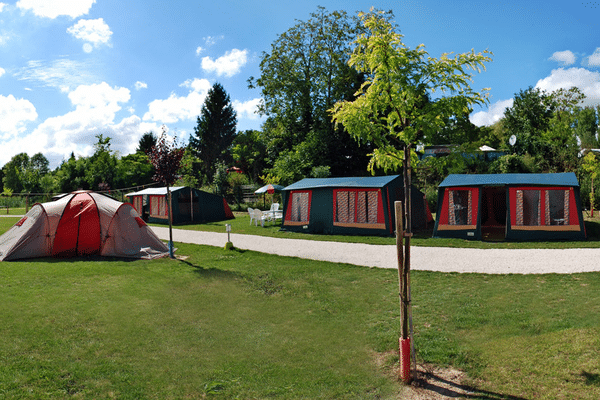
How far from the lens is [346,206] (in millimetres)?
14273

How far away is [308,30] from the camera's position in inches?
1073

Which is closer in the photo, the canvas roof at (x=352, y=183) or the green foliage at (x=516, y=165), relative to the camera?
the canvas roof at (x=352, y=183)

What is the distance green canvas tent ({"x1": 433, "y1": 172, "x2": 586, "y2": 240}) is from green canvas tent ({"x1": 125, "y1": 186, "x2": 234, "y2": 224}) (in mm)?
11964

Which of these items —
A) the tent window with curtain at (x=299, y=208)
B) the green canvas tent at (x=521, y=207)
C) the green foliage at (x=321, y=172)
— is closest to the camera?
the green canvas tent at (x=521, y=207)

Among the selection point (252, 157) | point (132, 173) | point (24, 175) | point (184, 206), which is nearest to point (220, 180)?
point (184, 206)

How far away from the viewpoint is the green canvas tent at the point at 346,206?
1368 centimetres

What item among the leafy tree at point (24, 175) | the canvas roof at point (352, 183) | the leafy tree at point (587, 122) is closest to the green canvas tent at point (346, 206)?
the canvas roof at point (352, 183)

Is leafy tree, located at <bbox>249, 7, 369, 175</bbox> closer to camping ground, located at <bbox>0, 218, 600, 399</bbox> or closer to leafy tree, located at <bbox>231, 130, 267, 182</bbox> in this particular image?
leafy tree, located at <bbox>231, 130, 267, 182</bbox>

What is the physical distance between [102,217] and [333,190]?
24.3ft

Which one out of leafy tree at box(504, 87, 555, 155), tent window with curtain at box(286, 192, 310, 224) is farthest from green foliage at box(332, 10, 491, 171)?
leafy tree at box(504, 87, 555, 155)

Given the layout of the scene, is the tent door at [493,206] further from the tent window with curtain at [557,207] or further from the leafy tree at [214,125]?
the leafy tree at [214,125]

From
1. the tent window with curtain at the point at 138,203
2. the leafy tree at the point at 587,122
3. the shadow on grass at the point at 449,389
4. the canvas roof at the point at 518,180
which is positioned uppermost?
the leafy tree at the point at 587,122

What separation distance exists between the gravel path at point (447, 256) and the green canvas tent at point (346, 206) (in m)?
2.03

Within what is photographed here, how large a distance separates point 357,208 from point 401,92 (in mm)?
9723
